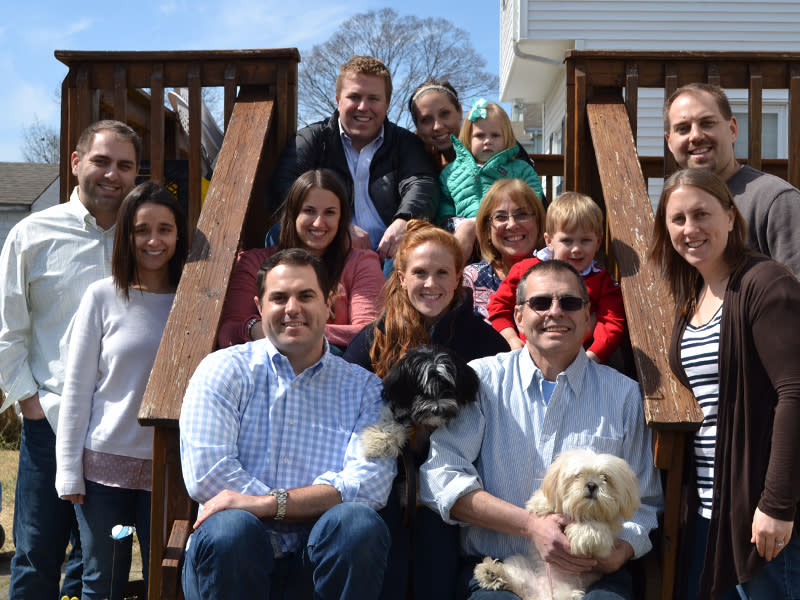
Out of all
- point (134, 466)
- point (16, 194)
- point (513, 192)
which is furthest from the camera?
point (16, 194)

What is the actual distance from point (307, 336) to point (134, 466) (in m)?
0.95

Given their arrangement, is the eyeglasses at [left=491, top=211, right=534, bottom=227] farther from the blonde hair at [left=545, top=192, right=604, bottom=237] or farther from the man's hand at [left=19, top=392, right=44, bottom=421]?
the man's hand at [left=19, top=392, right=44, bottom=421]

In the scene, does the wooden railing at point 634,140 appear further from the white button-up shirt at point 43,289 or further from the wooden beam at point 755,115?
the white button-up shirt at point 43,289

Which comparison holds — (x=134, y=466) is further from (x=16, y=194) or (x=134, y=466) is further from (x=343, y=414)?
(x=16, y=194)

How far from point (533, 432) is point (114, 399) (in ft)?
5.44

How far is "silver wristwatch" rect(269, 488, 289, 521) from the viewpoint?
9.06ft

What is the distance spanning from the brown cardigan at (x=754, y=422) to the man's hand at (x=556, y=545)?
15.3 inches

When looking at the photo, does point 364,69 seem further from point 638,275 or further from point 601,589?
point 601,589

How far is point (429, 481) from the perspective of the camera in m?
2.96

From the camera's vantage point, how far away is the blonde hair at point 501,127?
4.71m

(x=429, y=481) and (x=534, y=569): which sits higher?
(x=429, y=481)

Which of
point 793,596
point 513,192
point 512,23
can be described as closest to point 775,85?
point 513,192

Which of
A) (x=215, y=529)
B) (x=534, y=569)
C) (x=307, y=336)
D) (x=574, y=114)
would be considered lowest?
(x=534, y=569)

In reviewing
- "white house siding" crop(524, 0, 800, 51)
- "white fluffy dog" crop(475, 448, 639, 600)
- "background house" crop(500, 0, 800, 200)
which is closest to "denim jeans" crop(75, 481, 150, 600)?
"white fluffy dog" crop(475, 448, 639, 600)
